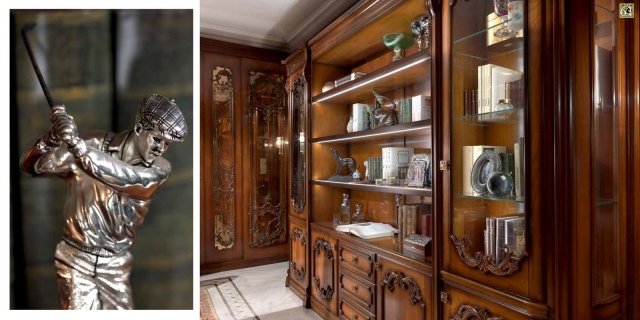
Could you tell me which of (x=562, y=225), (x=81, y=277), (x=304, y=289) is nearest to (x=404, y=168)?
(x=562, y=225)

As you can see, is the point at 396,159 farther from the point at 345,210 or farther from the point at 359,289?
the point at 359,289

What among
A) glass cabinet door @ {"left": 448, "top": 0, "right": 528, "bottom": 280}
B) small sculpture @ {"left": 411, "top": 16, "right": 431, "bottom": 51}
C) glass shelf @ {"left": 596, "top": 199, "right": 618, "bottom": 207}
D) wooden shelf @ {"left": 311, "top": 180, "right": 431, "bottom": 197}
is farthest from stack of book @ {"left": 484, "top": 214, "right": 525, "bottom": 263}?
small sculpture @ {"left": 411, "top": 16, "right": 431, "bottom": 51}

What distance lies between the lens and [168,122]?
0.81 metres

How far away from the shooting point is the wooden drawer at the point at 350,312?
2112 mm

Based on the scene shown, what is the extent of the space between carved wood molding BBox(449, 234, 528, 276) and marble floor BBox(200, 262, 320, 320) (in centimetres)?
157

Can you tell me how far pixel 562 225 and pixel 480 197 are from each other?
36cm

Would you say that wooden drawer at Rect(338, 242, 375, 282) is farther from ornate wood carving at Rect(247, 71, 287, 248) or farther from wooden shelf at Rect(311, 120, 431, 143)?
ornate wood carving at Rect(247, 71, 287, 248)

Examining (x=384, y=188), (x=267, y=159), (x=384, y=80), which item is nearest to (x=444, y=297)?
(x=384, y=188)

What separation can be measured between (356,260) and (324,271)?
1.56 feet

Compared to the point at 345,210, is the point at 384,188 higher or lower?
higher

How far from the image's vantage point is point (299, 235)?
3023 mm

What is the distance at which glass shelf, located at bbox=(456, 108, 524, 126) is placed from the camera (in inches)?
50.1

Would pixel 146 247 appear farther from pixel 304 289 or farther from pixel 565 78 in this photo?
pixel 304 289

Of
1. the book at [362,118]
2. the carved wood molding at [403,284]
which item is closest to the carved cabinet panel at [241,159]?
the book at [362,118]
